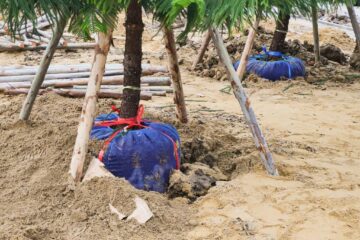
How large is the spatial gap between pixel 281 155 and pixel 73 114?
1.87 meters

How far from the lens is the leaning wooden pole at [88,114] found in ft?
10.8

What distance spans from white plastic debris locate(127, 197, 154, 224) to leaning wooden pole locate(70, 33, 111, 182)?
1.52ft

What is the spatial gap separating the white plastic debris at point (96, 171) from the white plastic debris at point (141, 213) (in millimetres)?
317

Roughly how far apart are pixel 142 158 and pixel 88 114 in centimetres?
43

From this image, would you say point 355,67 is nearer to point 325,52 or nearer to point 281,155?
point 325,52

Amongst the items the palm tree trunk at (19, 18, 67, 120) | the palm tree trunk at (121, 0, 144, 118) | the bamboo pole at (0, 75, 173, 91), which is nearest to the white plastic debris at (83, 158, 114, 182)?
the palm tree trunk at (121, 0, 144, 118)

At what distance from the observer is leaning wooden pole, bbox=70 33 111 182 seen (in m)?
3.30

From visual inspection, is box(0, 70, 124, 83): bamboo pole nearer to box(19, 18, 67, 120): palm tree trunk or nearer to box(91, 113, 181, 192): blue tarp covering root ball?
box(19, 18, 67, 120): palm tree trunk

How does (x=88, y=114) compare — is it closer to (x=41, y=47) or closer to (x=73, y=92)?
(x=73, y=92)

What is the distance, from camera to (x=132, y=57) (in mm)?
3537

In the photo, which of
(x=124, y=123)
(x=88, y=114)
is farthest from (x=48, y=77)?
(x=88, y=114)

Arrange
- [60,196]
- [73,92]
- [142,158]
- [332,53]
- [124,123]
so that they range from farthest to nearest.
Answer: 1. [332,53]
2. [73,92]
3. [124,123]
4. [142,158]
5. [60,196]

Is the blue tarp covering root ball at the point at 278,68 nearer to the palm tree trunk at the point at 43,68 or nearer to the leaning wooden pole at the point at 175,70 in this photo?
the leaning wooden pole at the point at 175,70

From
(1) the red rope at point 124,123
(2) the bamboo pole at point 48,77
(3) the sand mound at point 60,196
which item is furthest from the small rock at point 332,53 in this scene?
(1) the red rope at point 124,123
